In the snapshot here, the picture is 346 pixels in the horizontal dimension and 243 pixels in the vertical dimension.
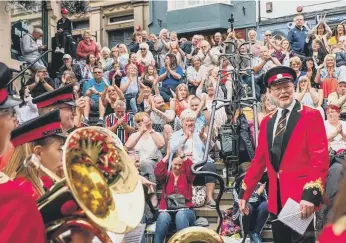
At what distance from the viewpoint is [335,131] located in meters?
8.81

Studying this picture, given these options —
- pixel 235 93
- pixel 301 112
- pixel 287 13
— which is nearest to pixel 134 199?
pixel 301 112

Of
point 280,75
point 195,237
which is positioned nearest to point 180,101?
point 280,75

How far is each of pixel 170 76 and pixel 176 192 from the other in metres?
6.09

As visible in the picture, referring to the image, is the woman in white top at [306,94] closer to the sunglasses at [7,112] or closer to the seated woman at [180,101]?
the seated woman at [180,101]

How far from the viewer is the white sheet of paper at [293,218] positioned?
→ 480 centimetres

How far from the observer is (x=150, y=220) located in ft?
28.1

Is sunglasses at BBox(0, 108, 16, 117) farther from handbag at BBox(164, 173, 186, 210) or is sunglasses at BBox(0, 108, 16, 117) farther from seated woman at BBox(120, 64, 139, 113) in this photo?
seated woman at BBox(120, 64, 139, 113)

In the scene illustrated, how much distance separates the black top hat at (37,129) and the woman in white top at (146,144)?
5539 millimetres

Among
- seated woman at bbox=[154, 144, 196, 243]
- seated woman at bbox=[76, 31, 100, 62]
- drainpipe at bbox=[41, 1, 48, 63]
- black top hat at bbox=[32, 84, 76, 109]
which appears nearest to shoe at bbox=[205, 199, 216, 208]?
seated woman at bbox=[154, 144, 196, 243]

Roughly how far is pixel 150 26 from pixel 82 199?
2285 centimetres

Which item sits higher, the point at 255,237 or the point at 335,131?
the point at 335,131

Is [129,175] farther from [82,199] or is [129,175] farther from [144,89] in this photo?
[144,89]

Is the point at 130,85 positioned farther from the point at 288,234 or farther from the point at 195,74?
the point at 288,234

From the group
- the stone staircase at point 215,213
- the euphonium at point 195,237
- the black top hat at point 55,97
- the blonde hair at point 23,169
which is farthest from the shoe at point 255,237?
the blonde hair at point 23,169
